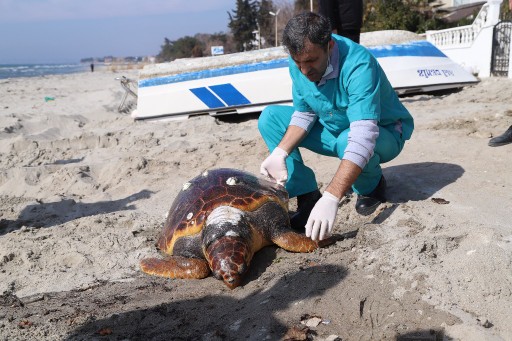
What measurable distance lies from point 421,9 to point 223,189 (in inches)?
591

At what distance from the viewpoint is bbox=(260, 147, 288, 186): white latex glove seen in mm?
2553

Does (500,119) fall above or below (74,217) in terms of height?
above

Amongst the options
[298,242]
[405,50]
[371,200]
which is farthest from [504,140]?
[405,50]

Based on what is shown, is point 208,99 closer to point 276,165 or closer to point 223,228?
point 276,165

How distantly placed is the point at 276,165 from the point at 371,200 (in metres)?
0.62

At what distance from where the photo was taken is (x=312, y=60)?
2.14 meters

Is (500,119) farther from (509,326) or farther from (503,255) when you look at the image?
(509,326)

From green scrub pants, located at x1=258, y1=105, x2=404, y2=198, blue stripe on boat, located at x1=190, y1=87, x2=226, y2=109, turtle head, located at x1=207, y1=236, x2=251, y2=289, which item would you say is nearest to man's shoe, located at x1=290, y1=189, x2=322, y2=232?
green scrub pants, located at x1=258, y1=105, x2=404, y2=198

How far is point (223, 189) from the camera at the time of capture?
251 cm

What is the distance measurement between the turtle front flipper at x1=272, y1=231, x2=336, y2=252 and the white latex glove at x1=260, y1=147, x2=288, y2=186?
37 cm

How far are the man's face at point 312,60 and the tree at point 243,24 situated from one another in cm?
1996

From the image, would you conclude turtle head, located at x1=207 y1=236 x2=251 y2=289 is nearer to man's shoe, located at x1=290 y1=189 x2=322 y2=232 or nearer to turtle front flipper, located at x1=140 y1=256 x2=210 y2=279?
turtle front flipper, located at x1=140 y1=256 x2=210 y2=279

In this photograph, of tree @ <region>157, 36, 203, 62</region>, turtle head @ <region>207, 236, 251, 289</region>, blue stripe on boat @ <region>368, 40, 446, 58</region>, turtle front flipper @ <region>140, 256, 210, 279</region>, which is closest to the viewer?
turtle head @ <region>207, 236, 251, 289</region>

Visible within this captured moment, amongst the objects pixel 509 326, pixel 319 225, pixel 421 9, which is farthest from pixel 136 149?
pixel 421 9
